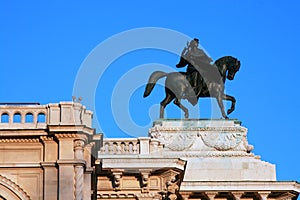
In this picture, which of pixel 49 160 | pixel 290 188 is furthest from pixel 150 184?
pixel 290 188

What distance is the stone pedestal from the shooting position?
6538 centimetres

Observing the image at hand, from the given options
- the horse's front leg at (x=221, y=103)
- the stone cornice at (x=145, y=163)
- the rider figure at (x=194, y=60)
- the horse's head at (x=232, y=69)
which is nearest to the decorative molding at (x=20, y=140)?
the stone cornice at (x=145, y=163)

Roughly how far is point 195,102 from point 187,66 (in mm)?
2106

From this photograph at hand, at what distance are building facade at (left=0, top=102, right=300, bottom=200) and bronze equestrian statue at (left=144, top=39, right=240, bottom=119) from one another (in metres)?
1.48

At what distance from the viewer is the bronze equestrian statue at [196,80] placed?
66.9m

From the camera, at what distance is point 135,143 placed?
56.2m

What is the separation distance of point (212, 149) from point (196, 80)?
3998 millimetres

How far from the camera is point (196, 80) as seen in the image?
67.7 meters

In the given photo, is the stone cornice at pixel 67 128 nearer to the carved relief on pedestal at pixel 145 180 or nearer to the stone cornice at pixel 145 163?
the stone cornice at pixel 145 163

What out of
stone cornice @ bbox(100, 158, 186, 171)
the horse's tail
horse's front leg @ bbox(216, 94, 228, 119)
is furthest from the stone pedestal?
stone cornice @ bbox(100, 158, 186, 171)

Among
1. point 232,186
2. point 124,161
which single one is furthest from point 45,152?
point 232,186

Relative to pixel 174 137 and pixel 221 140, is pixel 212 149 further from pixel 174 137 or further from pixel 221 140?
pixel 174 137

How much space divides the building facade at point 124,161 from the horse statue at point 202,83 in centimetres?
138

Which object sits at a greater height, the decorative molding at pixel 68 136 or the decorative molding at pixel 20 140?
the decorative molding at pixel 20 140
